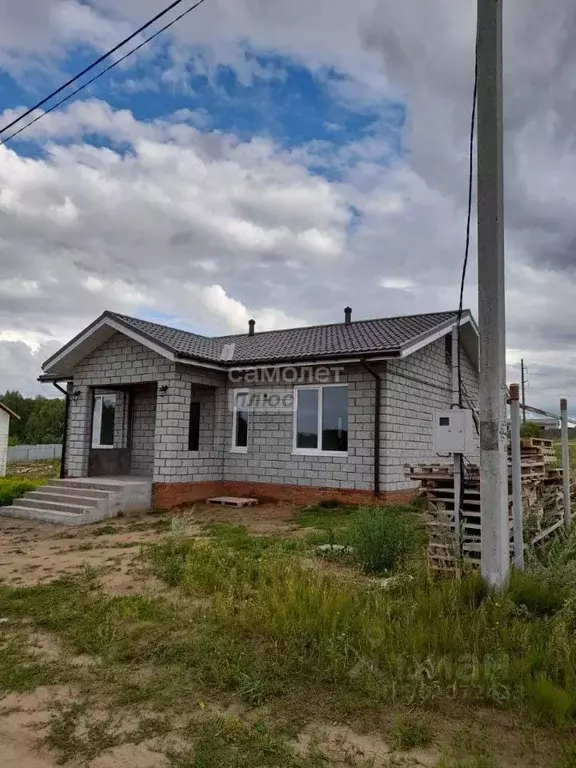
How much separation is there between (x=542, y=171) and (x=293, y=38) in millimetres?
3882

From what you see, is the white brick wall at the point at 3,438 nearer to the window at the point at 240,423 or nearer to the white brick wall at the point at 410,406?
the window at the point at 240,423

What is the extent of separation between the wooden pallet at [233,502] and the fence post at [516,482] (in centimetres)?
777

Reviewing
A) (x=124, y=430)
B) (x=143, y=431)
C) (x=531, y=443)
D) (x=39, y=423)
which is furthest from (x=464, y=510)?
(x=39, y=423)

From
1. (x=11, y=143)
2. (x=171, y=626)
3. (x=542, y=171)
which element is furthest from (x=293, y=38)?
(x=171, y=626)

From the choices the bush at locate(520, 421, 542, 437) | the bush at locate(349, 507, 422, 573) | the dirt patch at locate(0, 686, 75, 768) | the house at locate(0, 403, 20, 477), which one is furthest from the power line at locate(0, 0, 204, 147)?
the house at locate(0, 403, 20, 477)

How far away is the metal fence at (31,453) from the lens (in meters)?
32.7

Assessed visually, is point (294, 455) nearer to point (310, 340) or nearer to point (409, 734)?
point (310, 340)

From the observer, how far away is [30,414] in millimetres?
44844

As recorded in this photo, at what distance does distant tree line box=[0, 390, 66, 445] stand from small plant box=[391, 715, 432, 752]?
4284 centimetres

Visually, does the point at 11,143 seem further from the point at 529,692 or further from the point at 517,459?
the point at 529,692

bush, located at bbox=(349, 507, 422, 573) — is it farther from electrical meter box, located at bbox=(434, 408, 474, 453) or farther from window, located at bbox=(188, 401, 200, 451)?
window, located at bbox=(188, 401, 200, 451)

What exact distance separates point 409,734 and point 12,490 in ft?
39.2

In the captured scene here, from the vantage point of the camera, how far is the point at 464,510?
5.76m

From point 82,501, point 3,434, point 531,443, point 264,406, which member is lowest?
point 82,501
